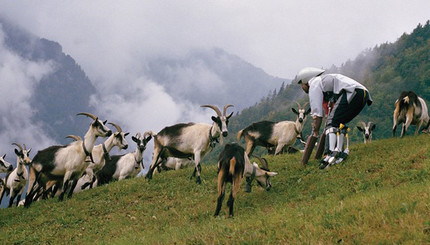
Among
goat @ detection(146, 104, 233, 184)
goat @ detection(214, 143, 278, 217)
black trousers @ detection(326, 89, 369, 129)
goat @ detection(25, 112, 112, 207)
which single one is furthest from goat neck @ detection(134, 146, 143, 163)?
black trousers @ detection(326, 89, 369, 129)

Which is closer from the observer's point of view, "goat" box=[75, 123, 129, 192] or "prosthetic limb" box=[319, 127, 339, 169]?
"prosthetic limb" box=[319, 127, 339, 169]

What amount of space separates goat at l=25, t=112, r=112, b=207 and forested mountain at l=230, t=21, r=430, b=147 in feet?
254

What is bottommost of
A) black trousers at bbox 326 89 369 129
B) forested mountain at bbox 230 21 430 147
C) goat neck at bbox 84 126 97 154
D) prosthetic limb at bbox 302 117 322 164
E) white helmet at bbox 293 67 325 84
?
prosthetic limb at bbox 302 117 322 164

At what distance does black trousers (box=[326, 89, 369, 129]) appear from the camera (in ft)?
35.8

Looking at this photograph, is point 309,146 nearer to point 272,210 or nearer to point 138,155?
point 272,210

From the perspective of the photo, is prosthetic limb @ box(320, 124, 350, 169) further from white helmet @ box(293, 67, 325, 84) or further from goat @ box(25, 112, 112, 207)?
goat @ box(25, 112, 112, 207)

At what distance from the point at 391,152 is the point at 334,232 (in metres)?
6.95

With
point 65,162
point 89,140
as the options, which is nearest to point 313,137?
point 89,140

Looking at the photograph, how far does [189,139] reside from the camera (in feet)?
49.7

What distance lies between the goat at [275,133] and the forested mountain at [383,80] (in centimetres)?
7047

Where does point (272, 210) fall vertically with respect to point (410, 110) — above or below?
below

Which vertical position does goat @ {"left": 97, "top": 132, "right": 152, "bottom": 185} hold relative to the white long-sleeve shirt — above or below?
below

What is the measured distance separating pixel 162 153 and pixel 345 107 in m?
7.62

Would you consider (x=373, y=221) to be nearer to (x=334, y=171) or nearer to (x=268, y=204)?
(x=268, y=204)
